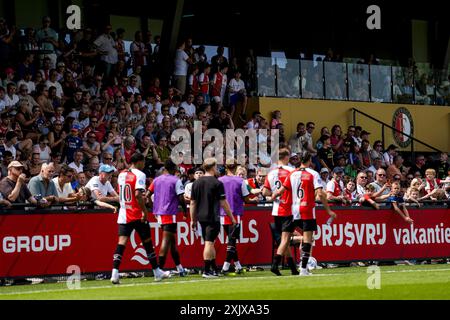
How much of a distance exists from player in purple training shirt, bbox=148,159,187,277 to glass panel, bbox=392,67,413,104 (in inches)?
646

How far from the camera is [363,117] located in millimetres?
34500

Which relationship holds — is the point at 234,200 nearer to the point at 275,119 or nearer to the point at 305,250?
the point at 305,250

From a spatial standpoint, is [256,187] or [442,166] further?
[442,166]

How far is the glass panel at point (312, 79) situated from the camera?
3306 cm

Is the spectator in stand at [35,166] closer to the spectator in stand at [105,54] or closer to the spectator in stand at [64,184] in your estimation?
the spectator in stand at [64,184]

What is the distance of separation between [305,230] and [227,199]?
2345 millimetres

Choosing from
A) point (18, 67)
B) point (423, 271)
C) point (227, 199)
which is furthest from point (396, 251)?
point (18, 67)

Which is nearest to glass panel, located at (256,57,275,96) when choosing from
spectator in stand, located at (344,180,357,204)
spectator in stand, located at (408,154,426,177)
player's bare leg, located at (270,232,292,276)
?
spectator in stand, located at (408,154,426,177)

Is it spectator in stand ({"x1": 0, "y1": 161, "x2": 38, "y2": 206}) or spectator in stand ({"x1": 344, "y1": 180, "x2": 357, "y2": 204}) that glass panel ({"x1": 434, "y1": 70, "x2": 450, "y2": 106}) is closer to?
spectator in stand ({"x1": 344, "y1": 180, "x2": 357, "y2": 204})

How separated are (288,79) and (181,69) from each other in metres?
4.01

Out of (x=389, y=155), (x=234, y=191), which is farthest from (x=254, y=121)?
(x=234, y=191)


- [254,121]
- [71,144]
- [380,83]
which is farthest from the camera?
[380,83]

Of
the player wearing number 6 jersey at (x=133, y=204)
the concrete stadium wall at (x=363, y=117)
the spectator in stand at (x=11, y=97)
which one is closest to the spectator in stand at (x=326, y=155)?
the concrete stadium wall at (x=363, y=117)

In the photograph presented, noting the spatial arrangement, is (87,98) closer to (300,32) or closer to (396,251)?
(396,251)
